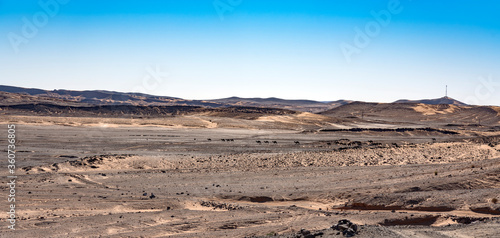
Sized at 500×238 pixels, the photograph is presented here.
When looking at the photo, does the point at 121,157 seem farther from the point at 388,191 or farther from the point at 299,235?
the point at 299,235

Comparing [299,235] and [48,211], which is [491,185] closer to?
[299,235]

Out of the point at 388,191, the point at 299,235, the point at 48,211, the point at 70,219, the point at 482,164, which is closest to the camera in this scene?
the point at 299,235

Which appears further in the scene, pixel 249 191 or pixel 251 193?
pixel 249 191

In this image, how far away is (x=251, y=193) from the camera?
55.1 ft

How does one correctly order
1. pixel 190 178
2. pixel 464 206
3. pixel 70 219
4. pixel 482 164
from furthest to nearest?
pixel 482 164, pixel 190 178, pixel 464 206, pixel 70 219

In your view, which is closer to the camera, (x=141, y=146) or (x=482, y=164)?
(x=482, y=164)

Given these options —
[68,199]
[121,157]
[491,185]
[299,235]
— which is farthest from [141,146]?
[299,235]

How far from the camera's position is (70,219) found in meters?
12.2

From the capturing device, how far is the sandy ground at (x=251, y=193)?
11.5m

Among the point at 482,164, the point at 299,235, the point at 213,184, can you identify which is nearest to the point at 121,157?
the point at 213,184

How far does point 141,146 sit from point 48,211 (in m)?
20.4

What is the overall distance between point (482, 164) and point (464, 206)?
33.7ft

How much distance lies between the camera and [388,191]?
55.1 feet

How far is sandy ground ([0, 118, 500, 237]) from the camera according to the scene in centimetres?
1148
